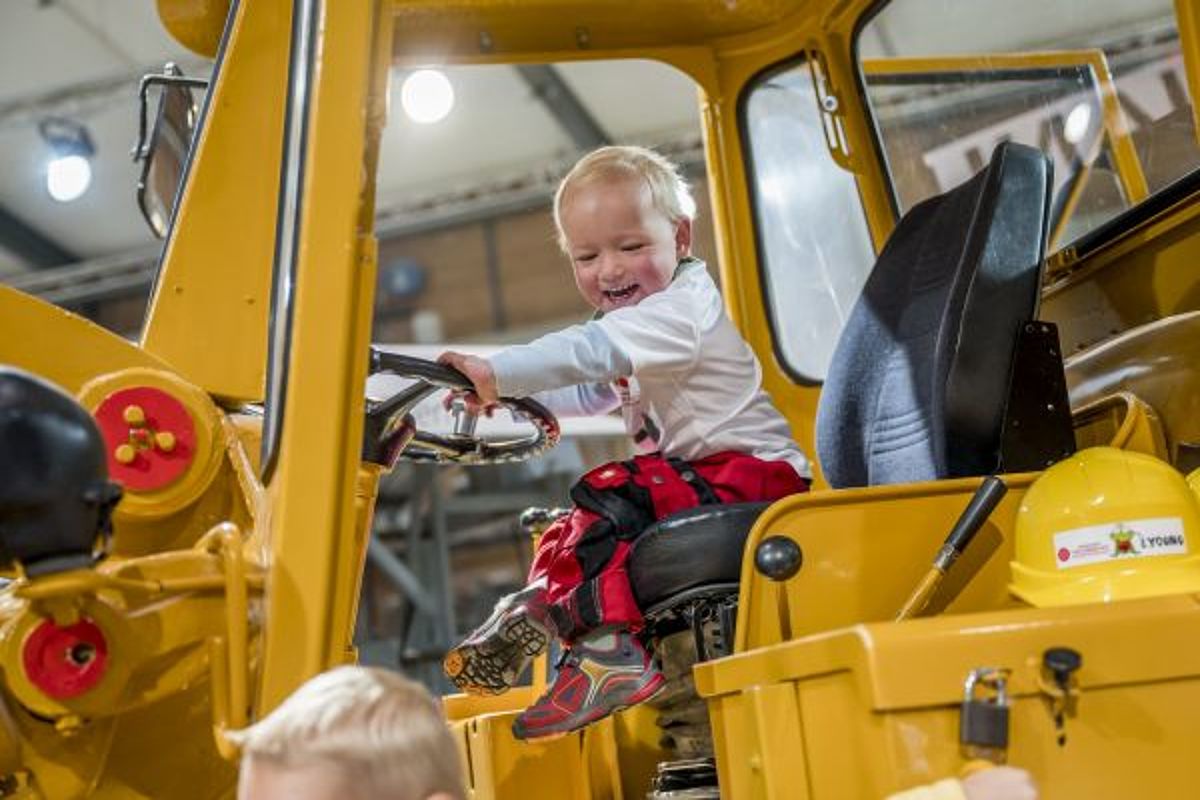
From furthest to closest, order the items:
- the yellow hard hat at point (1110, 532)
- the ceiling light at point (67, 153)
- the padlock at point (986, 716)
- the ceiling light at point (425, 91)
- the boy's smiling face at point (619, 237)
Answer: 1. the ceiling light at point (67, 153)
2. the ceiling light at point (425, 91)
3. the boy's smiling face at point (619, 237)
4. the yellow hard hat at point (1110, 532)
5. the padlock at point (986, 716)

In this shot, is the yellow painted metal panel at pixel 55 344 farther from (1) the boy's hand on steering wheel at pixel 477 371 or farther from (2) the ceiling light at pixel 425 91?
(2) the ceiling light at pixel 425 91

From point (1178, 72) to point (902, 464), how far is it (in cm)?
92

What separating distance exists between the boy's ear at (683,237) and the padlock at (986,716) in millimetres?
1179

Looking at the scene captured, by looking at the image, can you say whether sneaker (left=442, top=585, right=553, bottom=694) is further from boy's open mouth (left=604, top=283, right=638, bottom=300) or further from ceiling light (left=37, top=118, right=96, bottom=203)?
ceiling light (left=37, top=118, right=96, bottom=203)

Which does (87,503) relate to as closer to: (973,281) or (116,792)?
(116,792)

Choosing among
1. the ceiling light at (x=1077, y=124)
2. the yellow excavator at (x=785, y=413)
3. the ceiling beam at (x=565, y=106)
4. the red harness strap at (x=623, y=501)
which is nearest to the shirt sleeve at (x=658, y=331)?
the red harness strap at (x=623, y=501)

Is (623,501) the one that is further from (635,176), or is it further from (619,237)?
(635,176)

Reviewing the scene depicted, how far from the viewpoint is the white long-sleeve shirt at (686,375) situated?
221 cm

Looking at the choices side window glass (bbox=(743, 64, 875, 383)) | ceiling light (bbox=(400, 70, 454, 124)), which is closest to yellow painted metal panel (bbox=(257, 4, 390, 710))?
ceiling light (bbox=(400, 70, 454, 124))

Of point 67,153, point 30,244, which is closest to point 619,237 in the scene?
point 67,153

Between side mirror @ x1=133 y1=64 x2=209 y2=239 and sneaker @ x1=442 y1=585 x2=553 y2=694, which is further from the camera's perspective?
side mirror @ x1=133 y1=64 x2=209 y2=239

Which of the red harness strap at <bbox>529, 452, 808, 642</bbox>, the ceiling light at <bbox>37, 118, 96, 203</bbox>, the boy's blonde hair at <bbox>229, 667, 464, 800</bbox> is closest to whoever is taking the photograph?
the boy's blonde hair at <bbox>229, 667, 464, 800</bbox>

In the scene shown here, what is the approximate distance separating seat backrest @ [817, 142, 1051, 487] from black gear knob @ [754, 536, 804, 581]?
0.40 meters

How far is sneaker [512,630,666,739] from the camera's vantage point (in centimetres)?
206
